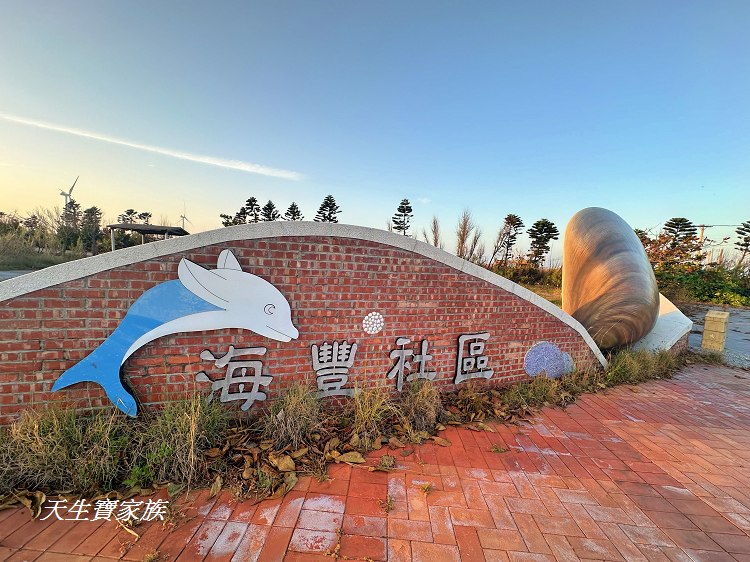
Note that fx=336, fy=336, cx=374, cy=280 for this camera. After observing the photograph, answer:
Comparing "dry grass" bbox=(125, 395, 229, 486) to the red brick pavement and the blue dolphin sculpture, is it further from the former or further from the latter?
the blue dolphin sculpture

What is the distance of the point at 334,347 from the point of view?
350 centimetres

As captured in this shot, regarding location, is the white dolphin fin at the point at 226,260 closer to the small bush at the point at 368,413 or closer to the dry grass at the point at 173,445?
the dry grass at the point at 173,445

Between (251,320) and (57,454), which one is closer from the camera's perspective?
(57,454)

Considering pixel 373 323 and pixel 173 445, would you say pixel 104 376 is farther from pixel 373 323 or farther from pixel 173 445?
pixel 373 323

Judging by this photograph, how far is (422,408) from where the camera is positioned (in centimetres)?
347

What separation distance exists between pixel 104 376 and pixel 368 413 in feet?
7.38

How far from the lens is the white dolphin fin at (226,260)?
2998mm

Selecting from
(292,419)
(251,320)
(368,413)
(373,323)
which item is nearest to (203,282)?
(251,320)

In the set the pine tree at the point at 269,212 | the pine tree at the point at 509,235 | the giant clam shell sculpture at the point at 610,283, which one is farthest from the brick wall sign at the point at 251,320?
the pine tree at the point at 269,212

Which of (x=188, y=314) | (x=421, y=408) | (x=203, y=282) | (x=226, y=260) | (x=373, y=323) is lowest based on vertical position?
(x=421, y=408)

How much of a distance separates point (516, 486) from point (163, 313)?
3.20m

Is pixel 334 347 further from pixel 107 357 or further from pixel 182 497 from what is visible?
pixel 107 357

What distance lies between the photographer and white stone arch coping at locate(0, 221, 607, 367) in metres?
2.57

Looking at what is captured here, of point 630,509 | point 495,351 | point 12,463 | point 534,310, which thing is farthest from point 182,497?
point 534,310
